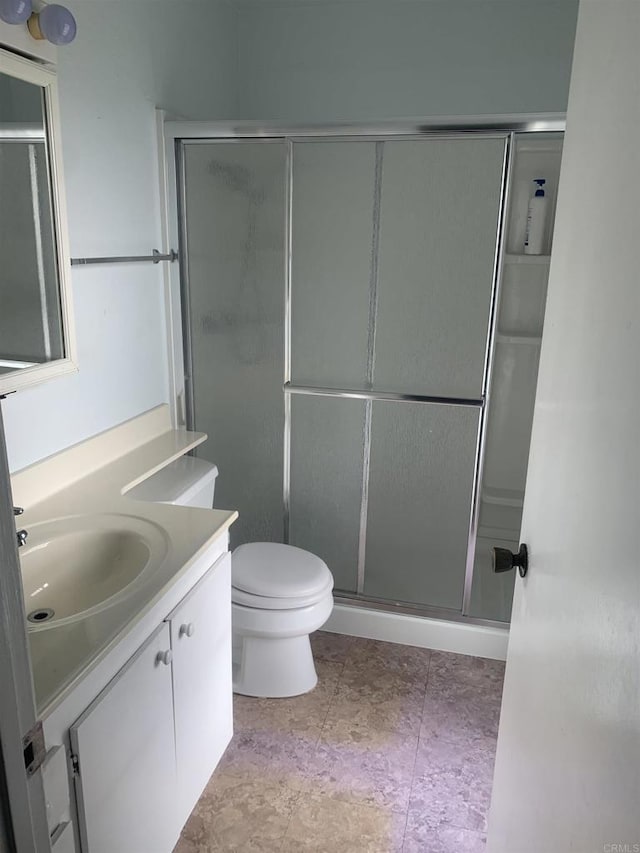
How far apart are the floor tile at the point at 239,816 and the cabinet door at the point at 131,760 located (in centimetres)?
22

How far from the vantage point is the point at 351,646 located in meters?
2.55

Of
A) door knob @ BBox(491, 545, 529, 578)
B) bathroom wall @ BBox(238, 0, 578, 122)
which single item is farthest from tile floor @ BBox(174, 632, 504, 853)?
bathroom wall @ BBox(238, 0, 578, 122)

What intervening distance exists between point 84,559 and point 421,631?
148 centimetres

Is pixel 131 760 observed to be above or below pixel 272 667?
above

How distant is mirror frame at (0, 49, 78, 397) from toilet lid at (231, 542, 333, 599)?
2.87 ft

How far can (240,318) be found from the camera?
2471 mm

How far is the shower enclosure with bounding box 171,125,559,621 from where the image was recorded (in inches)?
87.2

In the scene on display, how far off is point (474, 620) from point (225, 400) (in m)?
1.31

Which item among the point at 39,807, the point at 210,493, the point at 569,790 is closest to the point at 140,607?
the point at 39,807

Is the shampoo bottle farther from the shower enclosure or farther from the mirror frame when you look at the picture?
the mirror frame

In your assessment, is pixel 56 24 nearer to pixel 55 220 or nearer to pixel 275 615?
pixel 55 220

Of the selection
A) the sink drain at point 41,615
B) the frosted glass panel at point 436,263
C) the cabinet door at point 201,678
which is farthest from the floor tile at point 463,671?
the sink drain at point 41,615

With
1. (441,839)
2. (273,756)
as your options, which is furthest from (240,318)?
(441,839)

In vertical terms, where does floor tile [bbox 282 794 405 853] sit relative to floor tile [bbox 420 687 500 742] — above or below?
Answer: below
